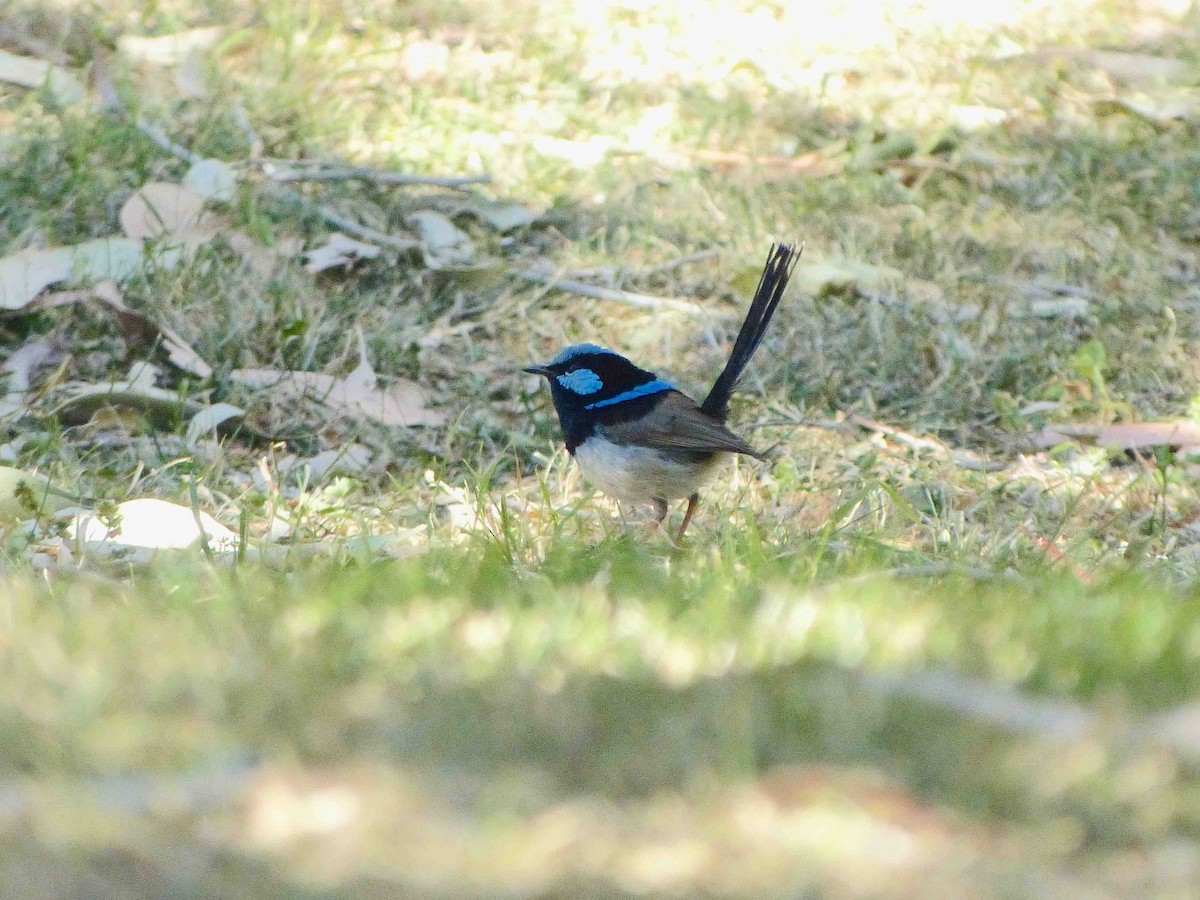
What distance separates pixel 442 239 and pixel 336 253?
608 millimetres

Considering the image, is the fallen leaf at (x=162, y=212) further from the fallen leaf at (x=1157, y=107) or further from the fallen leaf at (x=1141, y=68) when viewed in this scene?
the fallen leaf at (x=1141, y=68)

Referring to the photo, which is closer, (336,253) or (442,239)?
(336,253)

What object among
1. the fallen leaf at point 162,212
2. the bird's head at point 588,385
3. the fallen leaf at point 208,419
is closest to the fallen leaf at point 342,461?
the fallen leaf at point 208,419

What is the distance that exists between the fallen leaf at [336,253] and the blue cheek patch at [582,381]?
1.62m

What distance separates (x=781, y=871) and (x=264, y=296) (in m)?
4.90

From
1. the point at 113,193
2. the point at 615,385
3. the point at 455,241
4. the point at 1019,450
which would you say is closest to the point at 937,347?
the point at 1019,450

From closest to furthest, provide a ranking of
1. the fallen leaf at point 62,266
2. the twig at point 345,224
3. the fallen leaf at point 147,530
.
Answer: the fallen leaf at point 147,530, the fallen leaf at point 62,266, the twig at point 345,224

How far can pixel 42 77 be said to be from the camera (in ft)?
26.9

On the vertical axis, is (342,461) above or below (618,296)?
below

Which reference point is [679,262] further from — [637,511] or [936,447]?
[936,447]

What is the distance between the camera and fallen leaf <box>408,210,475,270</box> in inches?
296

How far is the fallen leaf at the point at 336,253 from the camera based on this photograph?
7098mm

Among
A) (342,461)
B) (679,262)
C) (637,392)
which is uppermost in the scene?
(637,392)

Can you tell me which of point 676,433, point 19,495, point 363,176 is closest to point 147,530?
point 19,495
